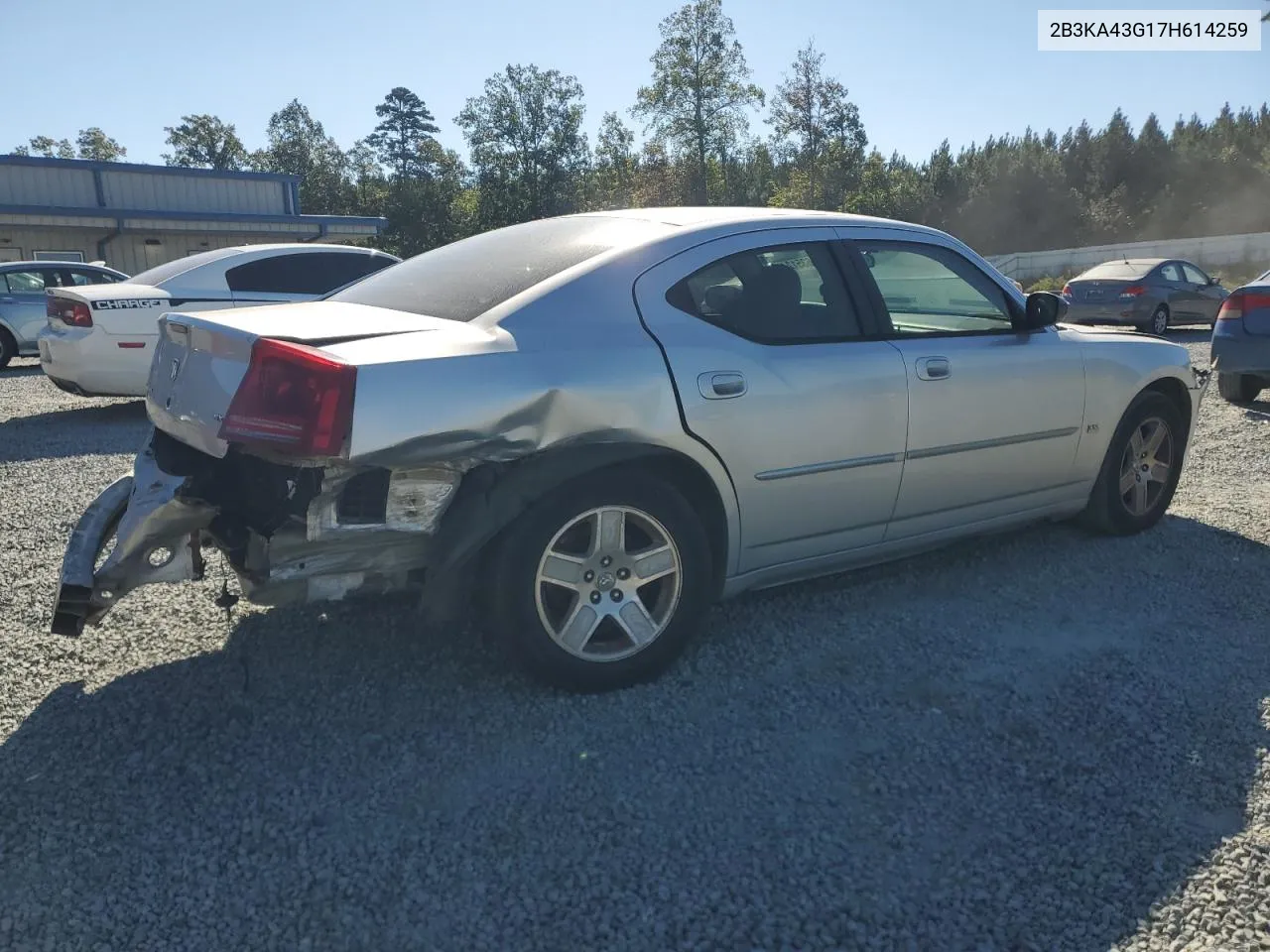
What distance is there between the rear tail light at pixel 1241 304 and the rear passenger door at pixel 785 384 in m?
6.02

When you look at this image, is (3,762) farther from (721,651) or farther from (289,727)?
(721,651)

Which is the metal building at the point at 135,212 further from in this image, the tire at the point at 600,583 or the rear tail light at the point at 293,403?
the tire at the point at 600,583

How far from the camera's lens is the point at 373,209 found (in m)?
57.8

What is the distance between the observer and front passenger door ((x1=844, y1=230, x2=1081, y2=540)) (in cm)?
392

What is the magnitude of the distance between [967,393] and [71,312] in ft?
25.4

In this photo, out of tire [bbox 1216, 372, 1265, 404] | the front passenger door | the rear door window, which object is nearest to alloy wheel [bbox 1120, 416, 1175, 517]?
the front passenger door

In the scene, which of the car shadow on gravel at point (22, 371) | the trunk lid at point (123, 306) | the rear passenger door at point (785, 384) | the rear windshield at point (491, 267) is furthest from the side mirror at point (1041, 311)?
the car shadow on gravel at point (22, 371)

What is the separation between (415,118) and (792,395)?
249ft

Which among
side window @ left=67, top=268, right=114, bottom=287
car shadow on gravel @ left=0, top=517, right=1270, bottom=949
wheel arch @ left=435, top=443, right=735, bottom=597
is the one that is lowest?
car shadow on gravel @ left=0, top=517, right=1270, bottom=949

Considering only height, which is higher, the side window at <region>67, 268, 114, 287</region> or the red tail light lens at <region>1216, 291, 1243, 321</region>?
the side window at <region>67, 268, 114, 287</region>

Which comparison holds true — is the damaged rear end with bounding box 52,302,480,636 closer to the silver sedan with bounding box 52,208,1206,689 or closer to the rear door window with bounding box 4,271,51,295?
the silver sedan with bounding box 52,208,1206,689

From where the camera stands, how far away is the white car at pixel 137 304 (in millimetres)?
8359

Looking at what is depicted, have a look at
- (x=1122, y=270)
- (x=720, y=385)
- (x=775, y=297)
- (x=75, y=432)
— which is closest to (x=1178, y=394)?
(x=775, y=297)

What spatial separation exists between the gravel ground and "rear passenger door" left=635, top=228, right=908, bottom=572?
0.49m
